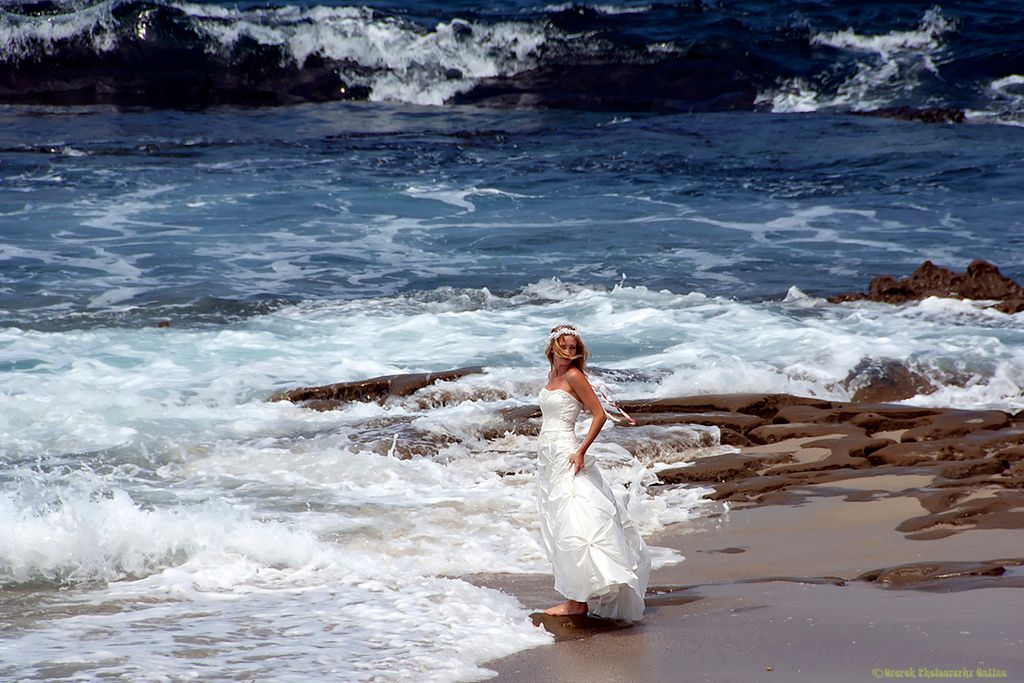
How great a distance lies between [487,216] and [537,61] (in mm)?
12242

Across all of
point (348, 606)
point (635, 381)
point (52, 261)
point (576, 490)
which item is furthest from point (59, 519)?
point (52, 261)

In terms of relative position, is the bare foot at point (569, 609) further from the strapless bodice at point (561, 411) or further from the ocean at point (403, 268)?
the strapless bodice at point (561, 411)

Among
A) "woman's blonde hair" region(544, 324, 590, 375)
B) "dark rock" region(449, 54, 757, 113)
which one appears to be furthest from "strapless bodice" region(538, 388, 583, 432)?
"dark rock" region(449, 54, 757, 113)

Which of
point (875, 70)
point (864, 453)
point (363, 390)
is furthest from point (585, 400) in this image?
point (875, 70)

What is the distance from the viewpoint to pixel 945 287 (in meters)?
12.7

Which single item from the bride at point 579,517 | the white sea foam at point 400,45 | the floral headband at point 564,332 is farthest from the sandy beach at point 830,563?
the white sea foam at point 400,45

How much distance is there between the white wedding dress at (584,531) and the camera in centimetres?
538

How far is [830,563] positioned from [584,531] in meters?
1.45

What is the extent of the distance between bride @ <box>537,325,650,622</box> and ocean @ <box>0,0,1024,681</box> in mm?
348

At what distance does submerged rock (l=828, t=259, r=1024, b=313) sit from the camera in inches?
491

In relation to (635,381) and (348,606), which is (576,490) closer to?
(348,606)

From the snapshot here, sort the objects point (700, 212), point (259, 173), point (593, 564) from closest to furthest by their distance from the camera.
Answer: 1. point (593, 564)
2. point (700, 212)
3. point (259, 173)

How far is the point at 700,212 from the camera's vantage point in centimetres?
1841

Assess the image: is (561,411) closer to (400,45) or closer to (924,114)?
(924,114)
